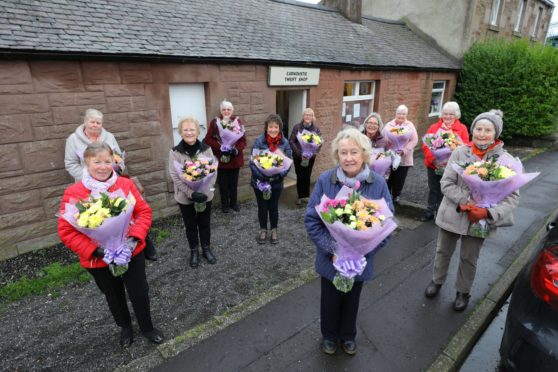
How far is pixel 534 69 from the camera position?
41.7ft

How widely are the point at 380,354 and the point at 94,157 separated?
3279 mm

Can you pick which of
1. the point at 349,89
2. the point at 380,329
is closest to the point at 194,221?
the point at 380,329

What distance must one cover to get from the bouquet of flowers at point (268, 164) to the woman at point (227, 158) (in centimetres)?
127

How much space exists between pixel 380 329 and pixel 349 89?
7.97 meters

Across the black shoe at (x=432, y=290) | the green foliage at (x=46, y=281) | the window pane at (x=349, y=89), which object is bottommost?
the green foliage at (x=46, y=281)

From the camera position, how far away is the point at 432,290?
4094mm

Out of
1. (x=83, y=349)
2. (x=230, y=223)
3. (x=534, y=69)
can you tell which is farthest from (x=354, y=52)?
(x=83, y=349)

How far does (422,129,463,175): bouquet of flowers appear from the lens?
18.1ft

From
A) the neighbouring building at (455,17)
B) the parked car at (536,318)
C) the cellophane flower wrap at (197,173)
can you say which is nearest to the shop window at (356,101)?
the cellophane flower wrap at (197,173)

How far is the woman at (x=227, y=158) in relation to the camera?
6.30m

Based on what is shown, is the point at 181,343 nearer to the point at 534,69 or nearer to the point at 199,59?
the point at 199,59

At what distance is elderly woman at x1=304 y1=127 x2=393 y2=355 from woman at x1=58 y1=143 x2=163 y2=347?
1618mm

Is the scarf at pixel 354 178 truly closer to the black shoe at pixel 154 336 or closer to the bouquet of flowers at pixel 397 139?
the black shoe at pixel 154 336

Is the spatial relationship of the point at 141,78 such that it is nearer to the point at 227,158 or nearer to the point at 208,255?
the point at 227,158
